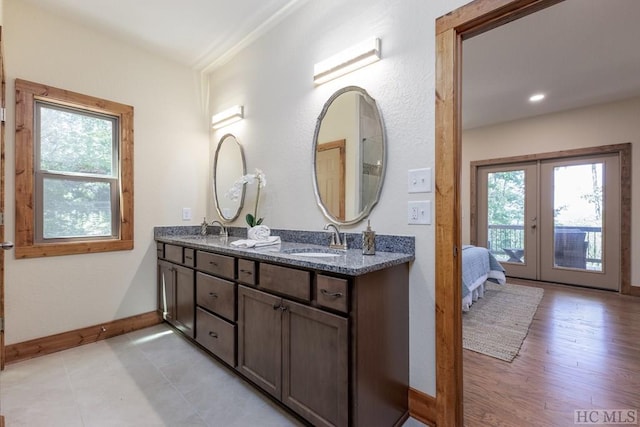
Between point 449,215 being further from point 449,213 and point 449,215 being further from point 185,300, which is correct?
point 185,300

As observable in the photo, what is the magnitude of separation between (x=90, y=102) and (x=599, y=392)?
4416mm

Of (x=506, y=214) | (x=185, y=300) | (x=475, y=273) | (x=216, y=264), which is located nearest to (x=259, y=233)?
(x=216, y=264)

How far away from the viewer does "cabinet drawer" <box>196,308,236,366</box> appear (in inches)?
77.3

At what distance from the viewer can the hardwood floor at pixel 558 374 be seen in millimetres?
1678

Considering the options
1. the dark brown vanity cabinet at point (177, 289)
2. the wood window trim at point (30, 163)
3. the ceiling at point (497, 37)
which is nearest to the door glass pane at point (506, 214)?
the ceiling at point (497, 37)

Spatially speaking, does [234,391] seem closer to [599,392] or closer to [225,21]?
[599,392]

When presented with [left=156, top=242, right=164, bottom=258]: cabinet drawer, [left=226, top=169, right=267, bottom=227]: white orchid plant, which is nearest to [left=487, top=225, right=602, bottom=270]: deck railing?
[left=226, top=169, right=267, bottom=227]: white orchid plant

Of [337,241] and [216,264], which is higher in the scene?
[337,241]

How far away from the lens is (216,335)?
211 centimetres

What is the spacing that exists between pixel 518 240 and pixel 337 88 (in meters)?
4.76

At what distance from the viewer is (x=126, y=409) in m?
1.68

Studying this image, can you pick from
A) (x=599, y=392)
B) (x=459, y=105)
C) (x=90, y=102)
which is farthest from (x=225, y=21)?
(x=599, y=392)

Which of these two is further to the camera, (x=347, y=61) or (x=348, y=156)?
(x=348, y=156)

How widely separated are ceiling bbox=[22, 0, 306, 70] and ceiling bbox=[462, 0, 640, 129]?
1.96 meters
